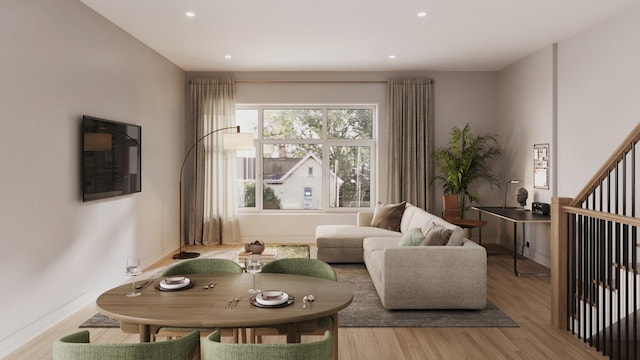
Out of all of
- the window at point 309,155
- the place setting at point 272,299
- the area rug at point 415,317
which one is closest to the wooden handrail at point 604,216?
the area rug at point 415,317

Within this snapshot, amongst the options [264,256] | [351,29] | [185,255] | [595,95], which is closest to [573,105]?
[595,95]

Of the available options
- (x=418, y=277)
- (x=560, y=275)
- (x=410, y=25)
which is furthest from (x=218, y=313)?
(x=410, y=25)

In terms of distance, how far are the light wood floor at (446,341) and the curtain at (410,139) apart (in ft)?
10.4

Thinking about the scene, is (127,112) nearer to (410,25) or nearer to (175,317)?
(410,25)

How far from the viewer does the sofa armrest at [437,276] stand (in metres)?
3.76

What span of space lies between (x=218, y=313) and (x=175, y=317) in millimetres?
176

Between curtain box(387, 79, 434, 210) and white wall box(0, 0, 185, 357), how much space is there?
12.1 ft

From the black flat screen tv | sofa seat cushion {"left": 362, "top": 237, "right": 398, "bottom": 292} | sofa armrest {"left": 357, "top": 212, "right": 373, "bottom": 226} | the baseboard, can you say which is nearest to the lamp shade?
the black flat screen tv

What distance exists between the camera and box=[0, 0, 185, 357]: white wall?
3.09m

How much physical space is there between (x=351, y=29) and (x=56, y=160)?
3.16 meters

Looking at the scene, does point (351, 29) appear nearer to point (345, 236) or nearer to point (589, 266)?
point (345, 236)

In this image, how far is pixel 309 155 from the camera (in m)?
7.25

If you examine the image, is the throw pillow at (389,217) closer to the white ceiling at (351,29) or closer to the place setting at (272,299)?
the white ceiling at (351,29)

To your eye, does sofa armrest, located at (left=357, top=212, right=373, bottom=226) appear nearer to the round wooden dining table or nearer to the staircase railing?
the staircase railing
